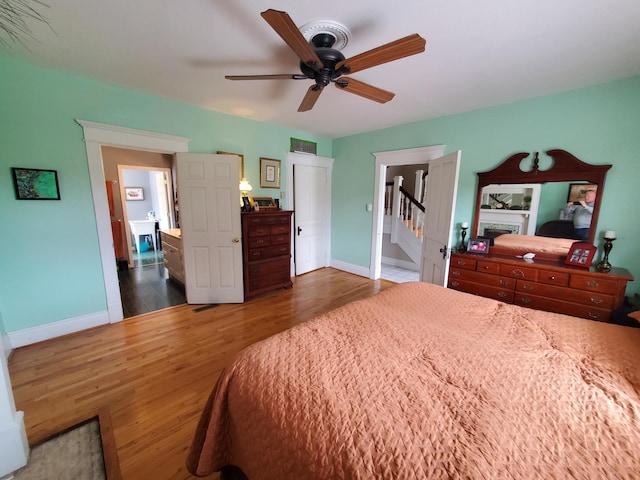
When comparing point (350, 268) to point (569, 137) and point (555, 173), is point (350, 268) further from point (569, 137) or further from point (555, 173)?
point (569, 137)

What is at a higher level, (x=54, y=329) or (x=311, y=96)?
(x=311, y=96)

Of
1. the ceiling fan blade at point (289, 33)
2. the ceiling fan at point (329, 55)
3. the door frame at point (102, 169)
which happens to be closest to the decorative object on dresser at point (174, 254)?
the door frame at point (102, 169)

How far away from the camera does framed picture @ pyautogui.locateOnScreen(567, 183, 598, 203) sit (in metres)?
2.42

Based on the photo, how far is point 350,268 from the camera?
472 centimetres

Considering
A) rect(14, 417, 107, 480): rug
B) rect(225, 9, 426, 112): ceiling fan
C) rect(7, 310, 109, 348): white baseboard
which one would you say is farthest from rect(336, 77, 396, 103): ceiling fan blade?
rect(7, 310, 109, 348): white baseboard

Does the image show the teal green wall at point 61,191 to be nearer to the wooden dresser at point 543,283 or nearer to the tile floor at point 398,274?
the wooden dresser at point 543,283

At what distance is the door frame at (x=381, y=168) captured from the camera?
3475mm

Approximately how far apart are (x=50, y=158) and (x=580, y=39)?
4.36 metres

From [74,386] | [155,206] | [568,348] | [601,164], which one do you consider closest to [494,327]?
[568,348]

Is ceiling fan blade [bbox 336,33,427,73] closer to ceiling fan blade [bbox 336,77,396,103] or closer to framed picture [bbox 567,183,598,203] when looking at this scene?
ceiling fan blade [bbox 336,77,396,103]

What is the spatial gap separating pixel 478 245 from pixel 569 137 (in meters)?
1.34

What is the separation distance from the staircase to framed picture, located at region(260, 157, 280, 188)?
8.96 ft

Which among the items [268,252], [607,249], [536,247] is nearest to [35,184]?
[268,252]

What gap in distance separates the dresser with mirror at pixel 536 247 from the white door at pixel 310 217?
2504mm
